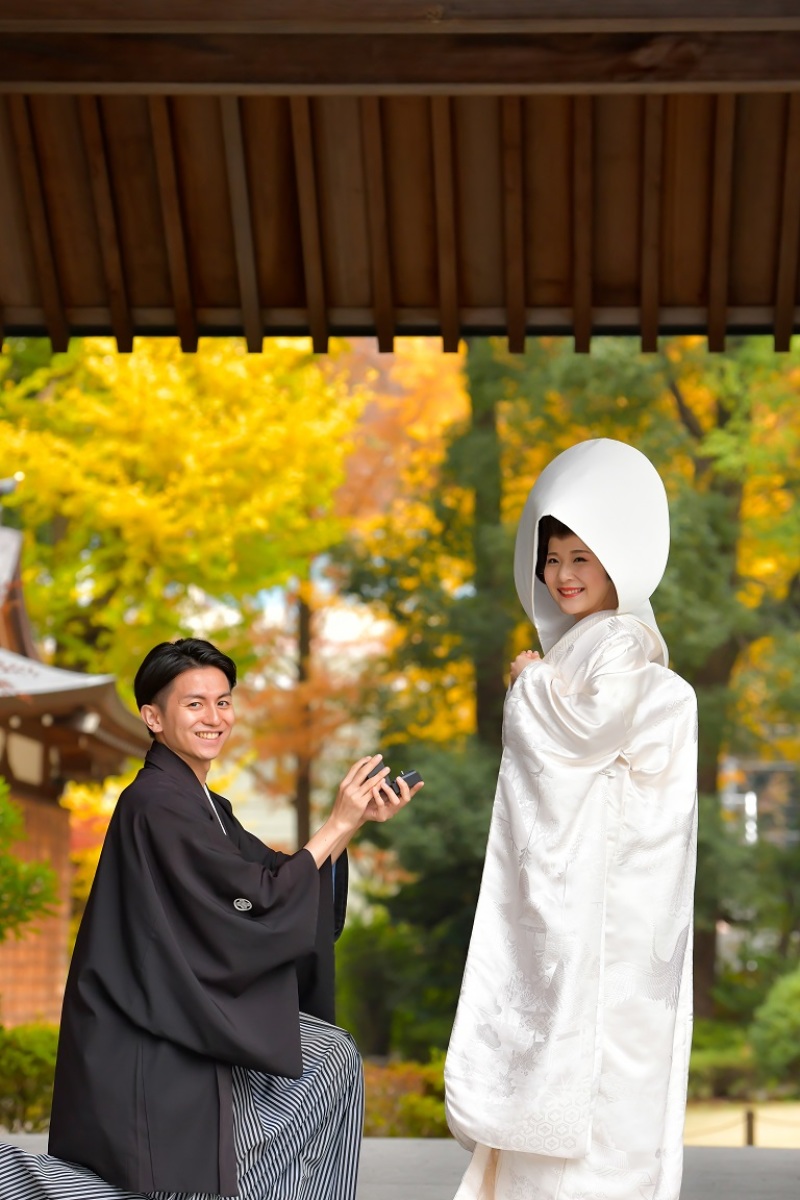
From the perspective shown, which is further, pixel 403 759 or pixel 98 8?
pixel 403 759

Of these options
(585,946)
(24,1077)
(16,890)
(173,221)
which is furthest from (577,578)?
(24,1077)

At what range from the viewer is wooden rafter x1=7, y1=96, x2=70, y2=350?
3.70 meters

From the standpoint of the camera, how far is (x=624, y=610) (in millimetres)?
2805

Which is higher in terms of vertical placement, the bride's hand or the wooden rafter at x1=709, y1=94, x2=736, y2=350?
the wooden rafter at x1=709, y1=94, x2=736, y2=350

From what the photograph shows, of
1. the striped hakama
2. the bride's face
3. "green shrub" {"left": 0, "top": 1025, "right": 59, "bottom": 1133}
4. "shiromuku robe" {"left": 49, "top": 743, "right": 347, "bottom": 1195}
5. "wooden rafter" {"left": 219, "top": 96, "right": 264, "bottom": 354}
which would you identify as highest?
"wooden rafter" {"left": 219, "top": 96, "right": 264, "bottom": 354}

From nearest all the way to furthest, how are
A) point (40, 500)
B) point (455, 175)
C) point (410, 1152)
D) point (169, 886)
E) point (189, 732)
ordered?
point (169, 886)
point (189, 732)
point (455, 175)
point (410, 1152)
point (40, 500)

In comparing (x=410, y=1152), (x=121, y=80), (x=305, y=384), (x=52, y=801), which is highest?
(x=305, y=384)

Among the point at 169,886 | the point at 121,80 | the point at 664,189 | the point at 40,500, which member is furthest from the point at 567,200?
the point at 40,500

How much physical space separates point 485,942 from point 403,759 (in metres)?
7.84

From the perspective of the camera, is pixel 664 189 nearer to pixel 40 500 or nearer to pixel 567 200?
pixel 567 200

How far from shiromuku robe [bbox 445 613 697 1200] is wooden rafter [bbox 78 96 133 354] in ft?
6.42

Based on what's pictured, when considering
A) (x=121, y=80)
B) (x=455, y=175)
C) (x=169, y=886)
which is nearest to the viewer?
(x=169, y=886)

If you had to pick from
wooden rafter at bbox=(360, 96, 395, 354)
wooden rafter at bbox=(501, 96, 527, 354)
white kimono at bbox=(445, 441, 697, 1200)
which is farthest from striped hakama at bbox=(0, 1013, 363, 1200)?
wooden rafter at bbox=(501, 96, 527, 354)

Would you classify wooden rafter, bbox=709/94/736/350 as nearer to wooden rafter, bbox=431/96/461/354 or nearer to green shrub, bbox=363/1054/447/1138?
wooden rafter, bbox=431/96/461/354
